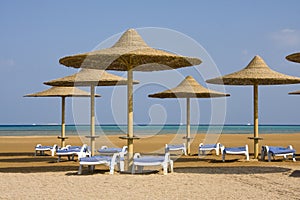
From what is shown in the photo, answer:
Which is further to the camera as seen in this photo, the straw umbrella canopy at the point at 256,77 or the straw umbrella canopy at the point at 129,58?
the straw umbrella canopy at the point at 256,77

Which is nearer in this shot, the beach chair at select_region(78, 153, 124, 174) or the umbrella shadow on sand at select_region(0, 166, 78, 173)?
the beach chair at select_region(78, 153, 124, 174)

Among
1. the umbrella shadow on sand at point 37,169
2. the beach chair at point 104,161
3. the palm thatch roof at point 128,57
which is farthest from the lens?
the umbrella shadow on sand at point 37,169

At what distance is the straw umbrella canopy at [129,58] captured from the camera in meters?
8.27

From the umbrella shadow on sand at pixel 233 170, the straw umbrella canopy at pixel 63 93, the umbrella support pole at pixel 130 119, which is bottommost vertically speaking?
the umbrella shadow on sand at pixel 233 170

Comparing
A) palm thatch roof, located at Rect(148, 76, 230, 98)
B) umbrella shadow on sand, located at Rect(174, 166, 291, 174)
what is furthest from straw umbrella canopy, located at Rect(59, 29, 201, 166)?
palm thatch roof, located at Rect(148, 76, 230, 98)

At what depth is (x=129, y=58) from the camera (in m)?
8.78

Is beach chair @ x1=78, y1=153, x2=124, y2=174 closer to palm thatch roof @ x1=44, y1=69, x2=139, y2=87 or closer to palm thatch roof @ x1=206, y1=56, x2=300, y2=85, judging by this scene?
palm thatch roof @ x1=44, y1=69, x2=139, y2=87

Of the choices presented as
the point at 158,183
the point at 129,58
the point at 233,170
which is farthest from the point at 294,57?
the point at 158,183

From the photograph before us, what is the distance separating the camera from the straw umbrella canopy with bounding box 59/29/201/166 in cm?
827

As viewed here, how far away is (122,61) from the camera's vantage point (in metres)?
8.95

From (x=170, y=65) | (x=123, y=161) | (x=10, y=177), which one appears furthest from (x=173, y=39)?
(x=10, y=177)

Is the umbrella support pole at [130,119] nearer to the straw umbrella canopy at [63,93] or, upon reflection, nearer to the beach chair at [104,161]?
the beach chair at [104,161]

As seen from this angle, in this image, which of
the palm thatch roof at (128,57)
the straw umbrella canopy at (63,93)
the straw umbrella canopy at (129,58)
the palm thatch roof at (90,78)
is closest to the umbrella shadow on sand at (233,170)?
the straw umbrella canopy at (129,58)

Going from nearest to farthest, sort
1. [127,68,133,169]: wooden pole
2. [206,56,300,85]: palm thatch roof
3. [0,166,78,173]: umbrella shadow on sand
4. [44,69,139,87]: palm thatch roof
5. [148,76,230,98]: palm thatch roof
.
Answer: [127,68,133,169]: wooden pole < [0,166,78,173]: umbrella shadow on sand < [206,56,300,85]: palm thatch roof < [44,69,139,87]: palm thatch roof < [148,76,230,98]: palm thatch roof
